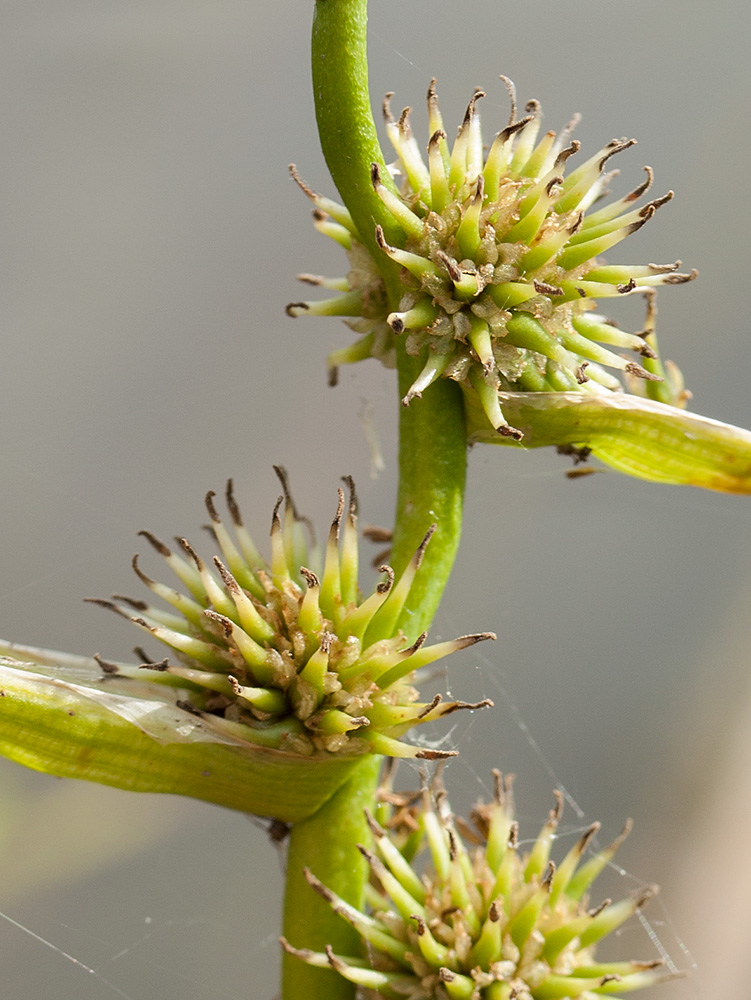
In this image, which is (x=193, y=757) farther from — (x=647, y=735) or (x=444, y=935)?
(x=647, y=735)

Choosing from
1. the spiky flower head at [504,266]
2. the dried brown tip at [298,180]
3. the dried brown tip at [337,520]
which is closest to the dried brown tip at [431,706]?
the dried brown tip at [337,520]

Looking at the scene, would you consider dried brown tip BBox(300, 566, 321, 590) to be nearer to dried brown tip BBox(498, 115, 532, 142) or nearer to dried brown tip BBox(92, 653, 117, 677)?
dried brown tip BBox(92, 653, 117, 677)

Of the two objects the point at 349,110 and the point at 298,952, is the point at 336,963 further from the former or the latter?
the point at 349,110

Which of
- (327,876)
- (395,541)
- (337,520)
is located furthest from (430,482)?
(327,876)

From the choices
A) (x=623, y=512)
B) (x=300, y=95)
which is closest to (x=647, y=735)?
(x=623, y=512)

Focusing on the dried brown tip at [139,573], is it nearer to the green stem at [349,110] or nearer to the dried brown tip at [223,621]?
the dried brown tip at [223,621]

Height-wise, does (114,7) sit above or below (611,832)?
above
